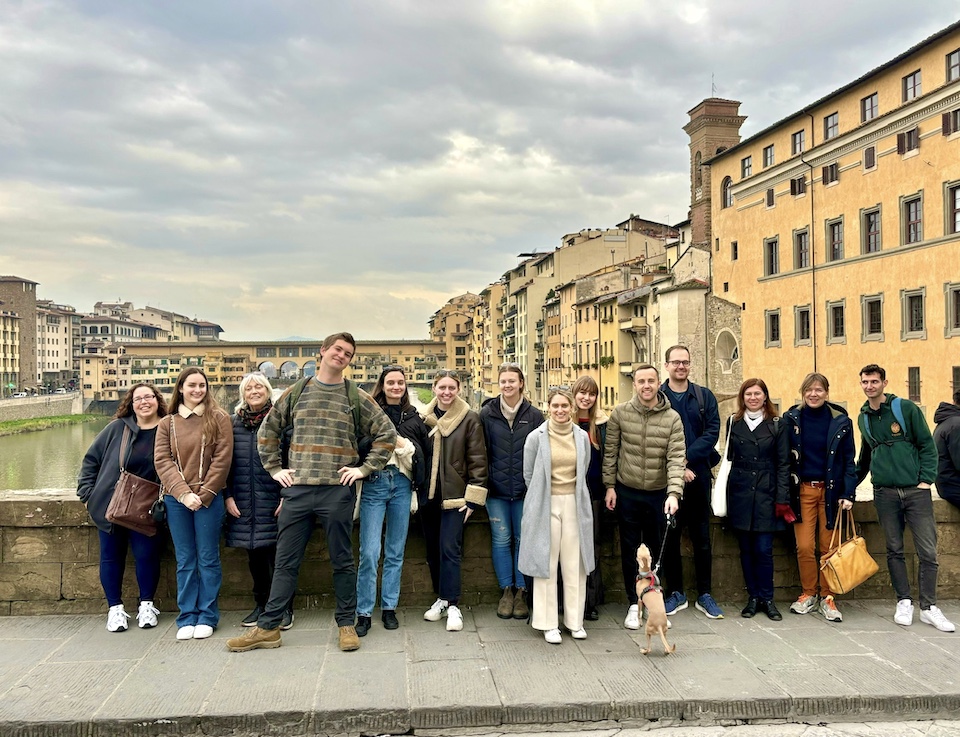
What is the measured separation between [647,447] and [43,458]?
5971cm

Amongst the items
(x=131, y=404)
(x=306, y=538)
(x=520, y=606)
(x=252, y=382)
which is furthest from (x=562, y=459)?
(x=131, y=404)

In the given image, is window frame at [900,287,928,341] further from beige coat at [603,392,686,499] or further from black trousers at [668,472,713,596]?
beige coat at [603,392,686,499]

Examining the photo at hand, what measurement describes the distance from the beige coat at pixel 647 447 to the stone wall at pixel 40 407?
84.8 meters

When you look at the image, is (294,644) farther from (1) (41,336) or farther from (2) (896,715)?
(1) (41,336)

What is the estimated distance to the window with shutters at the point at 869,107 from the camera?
30.1 meters

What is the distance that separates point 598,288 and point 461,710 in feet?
169

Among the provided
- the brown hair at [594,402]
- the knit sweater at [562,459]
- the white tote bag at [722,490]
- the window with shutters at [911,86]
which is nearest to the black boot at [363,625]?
the knit sweater at [562,459]

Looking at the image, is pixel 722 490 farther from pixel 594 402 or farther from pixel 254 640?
pixel 254 640

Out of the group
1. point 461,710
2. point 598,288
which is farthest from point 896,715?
point 598,288

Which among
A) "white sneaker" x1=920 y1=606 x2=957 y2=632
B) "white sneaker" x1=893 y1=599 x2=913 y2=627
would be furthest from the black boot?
"white sneaker" x1=920 y1=606 x2=957 y2=632

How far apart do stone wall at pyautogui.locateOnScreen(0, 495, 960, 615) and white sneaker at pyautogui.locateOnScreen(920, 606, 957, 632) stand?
91cm

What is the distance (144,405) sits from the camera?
5.41 meters

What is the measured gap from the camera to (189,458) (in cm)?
519

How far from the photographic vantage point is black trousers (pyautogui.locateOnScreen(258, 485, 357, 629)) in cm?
500
